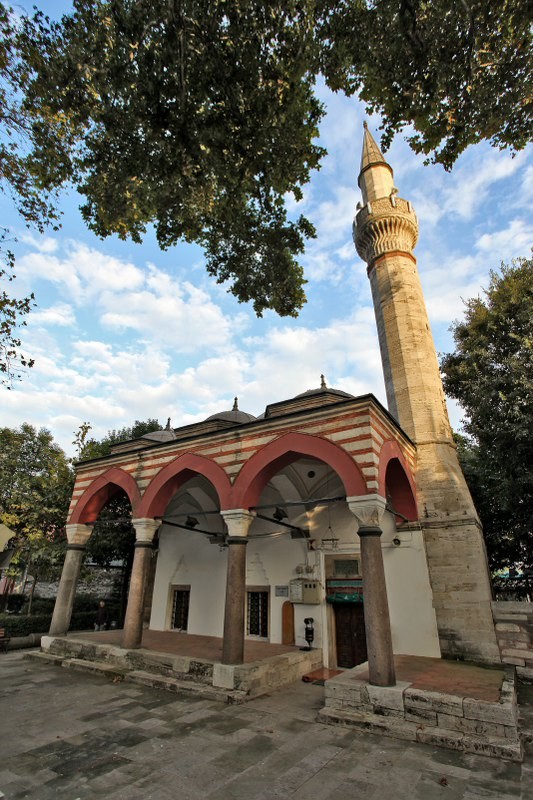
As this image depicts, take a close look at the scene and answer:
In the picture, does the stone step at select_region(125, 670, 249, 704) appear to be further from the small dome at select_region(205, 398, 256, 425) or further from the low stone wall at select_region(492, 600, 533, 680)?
the small dome at select_region(205, 398, 256, 425)

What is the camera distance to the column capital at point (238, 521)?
819 centimetres

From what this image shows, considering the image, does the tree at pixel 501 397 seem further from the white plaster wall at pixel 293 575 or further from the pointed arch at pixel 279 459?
the pointed arch at pixel 279 459

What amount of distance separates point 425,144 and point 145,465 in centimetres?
900

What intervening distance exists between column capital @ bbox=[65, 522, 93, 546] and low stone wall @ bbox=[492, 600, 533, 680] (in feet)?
34.2

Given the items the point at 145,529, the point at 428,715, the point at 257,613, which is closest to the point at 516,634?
the point at 428,715

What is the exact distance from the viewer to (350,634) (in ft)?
33.1

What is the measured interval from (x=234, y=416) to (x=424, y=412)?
6327mm

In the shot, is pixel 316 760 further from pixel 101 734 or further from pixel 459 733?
pixel 101 734

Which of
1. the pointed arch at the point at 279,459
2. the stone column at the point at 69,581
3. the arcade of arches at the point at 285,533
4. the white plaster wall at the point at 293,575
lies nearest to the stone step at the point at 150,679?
the arcade of arches at the point at 285,533

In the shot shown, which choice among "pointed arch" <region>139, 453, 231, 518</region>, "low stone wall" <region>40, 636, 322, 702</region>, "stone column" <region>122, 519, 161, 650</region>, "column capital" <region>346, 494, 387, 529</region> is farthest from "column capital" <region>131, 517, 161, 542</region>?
"column capital" <region>346, 494, 387, 529</region>

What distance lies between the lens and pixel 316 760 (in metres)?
4.62

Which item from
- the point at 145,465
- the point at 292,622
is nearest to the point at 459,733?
the point at 292,622

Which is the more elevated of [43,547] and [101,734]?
[43,547]

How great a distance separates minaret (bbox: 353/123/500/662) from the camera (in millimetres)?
8992
